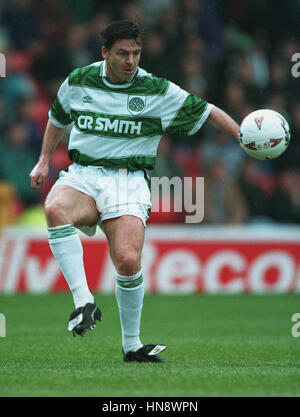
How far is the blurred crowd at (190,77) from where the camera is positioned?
13.8 metres

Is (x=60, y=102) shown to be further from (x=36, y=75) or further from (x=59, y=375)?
(x=36, y=75)

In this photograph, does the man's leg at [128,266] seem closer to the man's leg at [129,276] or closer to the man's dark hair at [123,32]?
the man's leg at [129,276]

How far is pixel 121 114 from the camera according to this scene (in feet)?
21.9

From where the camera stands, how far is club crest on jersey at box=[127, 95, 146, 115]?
6.70m

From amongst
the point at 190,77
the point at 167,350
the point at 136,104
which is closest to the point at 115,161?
the point at 136,104

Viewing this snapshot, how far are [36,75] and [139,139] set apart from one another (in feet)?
28.8

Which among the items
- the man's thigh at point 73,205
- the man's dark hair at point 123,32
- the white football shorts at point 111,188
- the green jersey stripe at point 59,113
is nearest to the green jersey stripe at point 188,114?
the white football shorts at point 111,188

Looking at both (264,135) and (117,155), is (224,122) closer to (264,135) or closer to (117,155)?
(264,135)

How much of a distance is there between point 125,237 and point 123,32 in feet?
4.65

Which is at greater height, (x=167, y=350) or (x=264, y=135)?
(x=264, y=135)

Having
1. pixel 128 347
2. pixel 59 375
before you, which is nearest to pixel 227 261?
pixel 128 347

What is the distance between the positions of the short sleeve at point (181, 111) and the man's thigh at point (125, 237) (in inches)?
32.2
